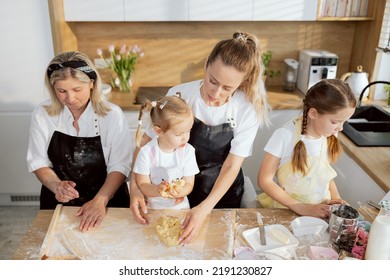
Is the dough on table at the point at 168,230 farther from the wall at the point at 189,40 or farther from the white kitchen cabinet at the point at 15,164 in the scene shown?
the wall at the point at 189,40

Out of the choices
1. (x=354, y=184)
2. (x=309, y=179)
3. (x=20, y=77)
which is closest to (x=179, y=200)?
(x=309, y=179)

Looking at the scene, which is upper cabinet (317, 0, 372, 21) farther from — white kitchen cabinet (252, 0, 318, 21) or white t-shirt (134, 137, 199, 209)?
white t-shirt (134, 137, 199, 209)

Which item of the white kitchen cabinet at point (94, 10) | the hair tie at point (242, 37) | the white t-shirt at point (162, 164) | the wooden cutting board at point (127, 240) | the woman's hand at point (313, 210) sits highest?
the white kitchen cabinet at point (94, 10)

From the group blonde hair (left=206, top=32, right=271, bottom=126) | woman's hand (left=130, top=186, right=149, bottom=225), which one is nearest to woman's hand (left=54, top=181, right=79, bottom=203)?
woman's hand (left=130, top=186, right=149, bottom=225)

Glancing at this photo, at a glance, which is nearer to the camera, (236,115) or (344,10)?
(236,115)

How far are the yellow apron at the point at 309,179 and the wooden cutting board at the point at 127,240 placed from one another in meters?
0.30

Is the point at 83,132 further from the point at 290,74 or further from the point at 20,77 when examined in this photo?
the point at 290,74

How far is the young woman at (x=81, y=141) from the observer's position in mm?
1547

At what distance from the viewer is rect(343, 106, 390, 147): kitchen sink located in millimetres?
1967

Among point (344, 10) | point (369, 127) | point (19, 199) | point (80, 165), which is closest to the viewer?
point (80, 165)

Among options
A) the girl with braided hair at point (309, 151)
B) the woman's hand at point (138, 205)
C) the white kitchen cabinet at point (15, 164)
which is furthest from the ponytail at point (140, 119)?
the white kitchen cabinet at point (15, 164)

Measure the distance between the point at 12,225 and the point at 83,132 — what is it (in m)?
1.29

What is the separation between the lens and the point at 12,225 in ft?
8.33

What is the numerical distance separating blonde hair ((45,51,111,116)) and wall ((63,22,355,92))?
51.2 inches
